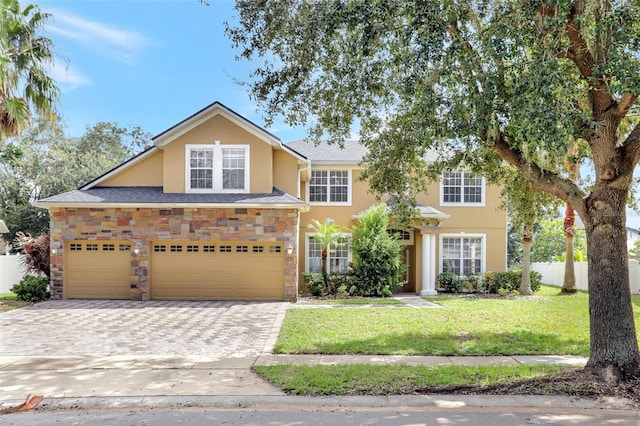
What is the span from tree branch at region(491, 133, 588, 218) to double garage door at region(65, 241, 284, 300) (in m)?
9.62

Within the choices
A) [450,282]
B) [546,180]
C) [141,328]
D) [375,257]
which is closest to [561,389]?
[546,180]

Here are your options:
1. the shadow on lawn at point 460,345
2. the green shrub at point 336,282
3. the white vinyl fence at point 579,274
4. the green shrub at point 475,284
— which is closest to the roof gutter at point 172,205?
the green shrub at point 336,282

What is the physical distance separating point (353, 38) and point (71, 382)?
671cm

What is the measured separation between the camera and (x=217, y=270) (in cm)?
1588

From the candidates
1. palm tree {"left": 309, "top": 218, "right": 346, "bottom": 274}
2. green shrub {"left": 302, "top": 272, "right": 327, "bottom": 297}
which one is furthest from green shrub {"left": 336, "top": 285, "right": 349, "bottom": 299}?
palm tree {"left": 309, "top": 218, "right": 346, "bottom": 274}

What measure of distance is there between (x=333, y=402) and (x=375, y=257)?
11.5 m

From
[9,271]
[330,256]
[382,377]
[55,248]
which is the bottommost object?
[382,377]

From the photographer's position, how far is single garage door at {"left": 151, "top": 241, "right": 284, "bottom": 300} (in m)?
15.8

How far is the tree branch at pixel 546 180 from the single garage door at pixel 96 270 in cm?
1293

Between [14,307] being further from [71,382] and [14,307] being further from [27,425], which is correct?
[27,425]

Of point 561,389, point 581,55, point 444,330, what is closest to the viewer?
point 561,389

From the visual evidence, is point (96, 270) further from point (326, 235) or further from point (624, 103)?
point (624, 103)

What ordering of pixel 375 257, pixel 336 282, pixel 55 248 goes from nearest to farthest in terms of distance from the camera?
1. pixel 55 248
2. pixel 375 257
3. pixel 336 282

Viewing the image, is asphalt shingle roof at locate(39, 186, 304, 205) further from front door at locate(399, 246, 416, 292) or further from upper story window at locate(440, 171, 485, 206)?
upper story window at locate(440, 171, 485, 206)
